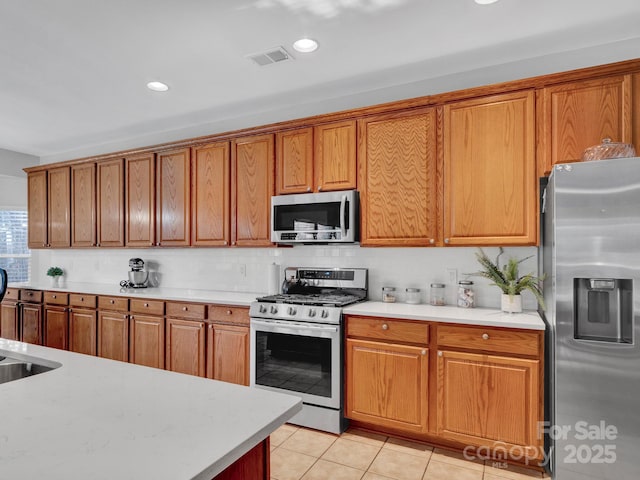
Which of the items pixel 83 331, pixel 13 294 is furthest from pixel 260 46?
pixel 13 294

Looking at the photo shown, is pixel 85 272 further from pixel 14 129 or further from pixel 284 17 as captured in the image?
pixel 284 17

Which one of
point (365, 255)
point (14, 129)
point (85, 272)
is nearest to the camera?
point (365, 255)

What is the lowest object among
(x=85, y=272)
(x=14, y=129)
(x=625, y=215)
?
(x=85, y=272)

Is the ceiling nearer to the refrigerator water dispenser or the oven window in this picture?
the refrigerator water dispenser

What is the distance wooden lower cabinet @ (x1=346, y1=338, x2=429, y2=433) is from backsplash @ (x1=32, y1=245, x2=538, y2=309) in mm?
648

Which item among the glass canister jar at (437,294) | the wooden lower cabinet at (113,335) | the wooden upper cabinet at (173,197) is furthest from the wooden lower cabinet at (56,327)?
the glass canister jar at (437,294)

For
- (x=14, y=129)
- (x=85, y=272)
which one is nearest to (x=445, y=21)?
(x=14, y=129)

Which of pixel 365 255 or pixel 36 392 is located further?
pixel 365 255

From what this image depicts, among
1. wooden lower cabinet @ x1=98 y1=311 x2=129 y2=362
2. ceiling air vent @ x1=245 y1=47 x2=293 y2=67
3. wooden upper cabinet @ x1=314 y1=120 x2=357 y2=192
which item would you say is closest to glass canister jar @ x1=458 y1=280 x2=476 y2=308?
wooden upper cabinet @ x1=314 y1=120 x2=357 y2=192

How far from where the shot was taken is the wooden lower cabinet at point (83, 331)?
4.01m

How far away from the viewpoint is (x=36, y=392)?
1.10 meters

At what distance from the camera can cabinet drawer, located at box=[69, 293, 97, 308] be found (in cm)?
403

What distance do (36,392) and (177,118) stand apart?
11.5 ft

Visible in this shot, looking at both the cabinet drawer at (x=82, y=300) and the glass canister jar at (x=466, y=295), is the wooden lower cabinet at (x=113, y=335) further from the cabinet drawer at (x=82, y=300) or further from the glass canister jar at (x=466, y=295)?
the glass canister jar at (x=466, y=295)
